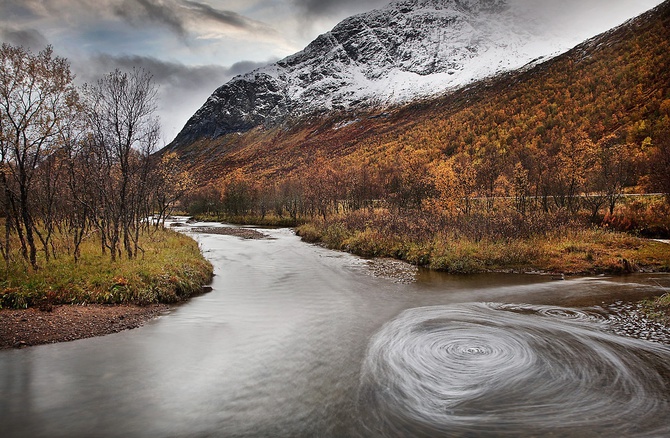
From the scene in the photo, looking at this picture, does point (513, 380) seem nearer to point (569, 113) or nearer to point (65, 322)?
point (65, 322)

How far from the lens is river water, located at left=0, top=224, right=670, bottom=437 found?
621 cm

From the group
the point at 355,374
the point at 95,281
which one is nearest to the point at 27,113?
the point at 95,281

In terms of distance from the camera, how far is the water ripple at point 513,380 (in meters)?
6.14

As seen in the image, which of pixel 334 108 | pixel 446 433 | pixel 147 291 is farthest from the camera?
pixel 334 108

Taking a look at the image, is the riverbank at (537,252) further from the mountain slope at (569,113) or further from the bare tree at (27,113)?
the bare tree at (27,113)

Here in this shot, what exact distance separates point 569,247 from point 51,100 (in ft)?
80.4

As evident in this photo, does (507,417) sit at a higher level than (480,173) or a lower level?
lower

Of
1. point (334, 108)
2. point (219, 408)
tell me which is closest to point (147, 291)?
point (219, 408)

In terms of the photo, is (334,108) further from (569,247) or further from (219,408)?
(219,408)

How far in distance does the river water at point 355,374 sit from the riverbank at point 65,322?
0.50 m

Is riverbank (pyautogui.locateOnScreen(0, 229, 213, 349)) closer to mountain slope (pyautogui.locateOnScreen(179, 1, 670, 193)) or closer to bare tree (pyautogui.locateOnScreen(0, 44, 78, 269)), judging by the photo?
bare tree (pyautogui.locateOnScreen(0, 44, 78, 269))

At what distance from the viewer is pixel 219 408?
6777 millimetres

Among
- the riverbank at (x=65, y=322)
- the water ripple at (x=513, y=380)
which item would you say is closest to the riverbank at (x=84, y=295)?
Result: the riverbank at (x=65, y=322)

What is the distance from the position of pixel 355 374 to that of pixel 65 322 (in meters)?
8.38
